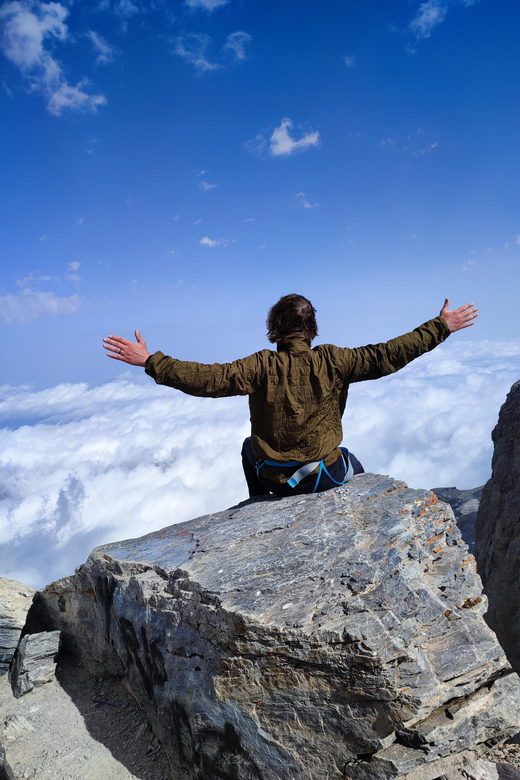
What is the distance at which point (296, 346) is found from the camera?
5367mm

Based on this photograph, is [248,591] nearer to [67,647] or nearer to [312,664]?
[312,664]

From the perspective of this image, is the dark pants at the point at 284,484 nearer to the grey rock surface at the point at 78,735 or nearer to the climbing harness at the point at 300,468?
the climbing harness at the point at 300,468

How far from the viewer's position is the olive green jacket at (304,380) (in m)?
5.23

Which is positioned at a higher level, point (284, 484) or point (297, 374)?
point (297, 374)

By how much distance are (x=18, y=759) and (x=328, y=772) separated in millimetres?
3499

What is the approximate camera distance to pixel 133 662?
5461 millimetres

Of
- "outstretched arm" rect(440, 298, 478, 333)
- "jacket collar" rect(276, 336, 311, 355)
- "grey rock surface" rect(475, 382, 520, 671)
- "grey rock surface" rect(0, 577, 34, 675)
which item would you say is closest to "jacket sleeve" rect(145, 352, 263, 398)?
"jacket collar" rect(276, 336, 311, 355)

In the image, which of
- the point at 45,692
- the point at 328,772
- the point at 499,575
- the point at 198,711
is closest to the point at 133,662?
the point at 198,711

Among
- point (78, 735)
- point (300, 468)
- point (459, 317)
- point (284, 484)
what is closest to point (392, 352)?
point (459, 317)

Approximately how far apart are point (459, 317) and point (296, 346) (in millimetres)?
1797

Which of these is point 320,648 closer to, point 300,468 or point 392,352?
point 300,468

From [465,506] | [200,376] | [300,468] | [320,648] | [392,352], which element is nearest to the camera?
[320,648]

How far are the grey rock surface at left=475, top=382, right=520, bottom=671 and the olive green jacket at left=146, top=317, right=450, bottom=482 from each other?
426cm

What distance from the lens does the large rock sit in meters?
3.73
